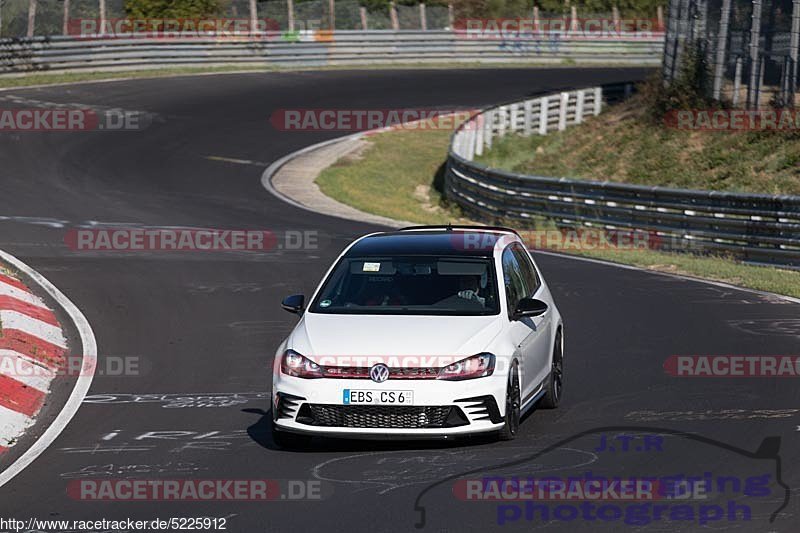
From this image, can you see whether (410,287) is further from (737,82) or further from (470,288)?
(737,82)

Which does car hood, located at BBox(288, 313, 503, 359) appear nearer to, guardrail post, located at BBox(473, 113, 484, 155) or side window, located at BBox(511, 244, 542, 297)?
side window, located at BBox(511, 244, 542, 297)

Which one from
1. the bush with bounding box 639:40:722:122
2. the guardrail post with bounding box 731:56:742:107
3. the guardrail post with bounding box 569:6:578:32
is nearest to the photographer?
the guardrail post with bounding box 731:56:742:107

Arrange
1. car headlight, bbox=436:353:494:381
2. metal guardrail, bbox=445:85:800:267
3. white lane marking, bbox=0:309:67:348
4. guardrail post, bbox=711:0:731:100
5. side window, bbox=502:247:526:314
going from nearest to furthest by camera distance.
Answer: car headlight, bbox=436:353:494:381, side window, bbox=502:247:526:314, white lane marking, bbox=0:309:67:348, metal guardrail, bbox=445:85:800:267, guardrail post, bbox=711:0:731:100

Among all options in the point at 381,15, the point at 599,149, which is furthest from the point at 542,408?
the point at 381,15

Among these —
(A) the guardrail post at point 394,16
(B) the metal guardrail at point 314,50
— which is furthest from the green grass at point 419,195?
(A) the guardrail post at point 394,16

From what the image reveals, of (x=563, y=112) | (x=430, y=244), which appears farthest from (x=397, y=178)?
(x=430, y=244)

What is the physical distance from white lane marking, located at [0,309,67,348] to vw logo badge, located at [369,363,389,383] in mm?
5638

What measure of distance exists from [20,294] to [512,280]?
7.38 meters

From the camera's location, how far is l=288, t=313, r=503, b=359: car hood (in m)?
9.70

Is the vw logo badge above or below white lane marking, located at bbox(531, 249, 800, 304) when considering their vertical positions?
above

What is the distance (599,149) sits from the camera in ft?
111

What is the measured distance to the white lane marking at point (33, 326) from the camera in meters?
14.2

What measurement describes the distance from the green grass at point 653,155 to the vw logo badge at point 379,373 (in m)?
18.7

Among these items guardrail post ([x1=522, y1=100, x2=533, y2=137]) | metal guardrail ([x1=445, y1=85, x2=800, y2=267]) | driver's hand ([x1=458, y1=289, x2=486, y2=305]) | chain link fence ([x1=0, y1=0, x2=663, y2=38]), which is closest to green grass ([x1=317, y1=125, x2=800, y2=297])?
metal guardrail ([x1=445, y1=85, x2=800, y2=267])
